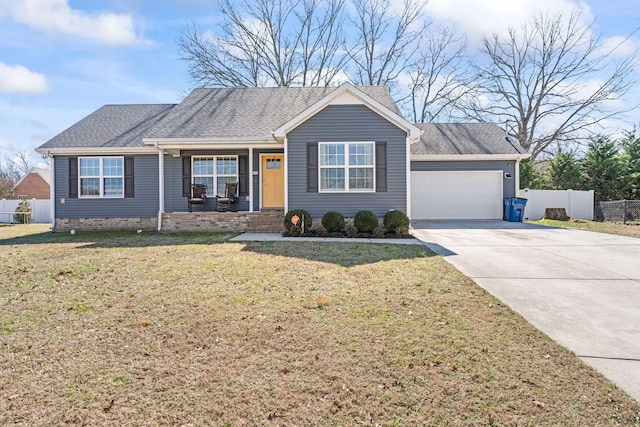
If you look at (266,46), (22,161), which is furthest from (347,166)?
(22,161)

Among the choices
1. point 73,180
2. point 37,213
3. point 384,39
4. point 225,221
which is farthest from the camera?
point 384,39

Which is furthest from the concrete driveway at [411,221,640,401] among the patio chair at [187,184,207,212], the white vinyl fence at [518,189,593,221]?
the patio chair at [187,184,207,212]

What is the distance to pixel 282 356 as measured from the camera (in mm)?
2863

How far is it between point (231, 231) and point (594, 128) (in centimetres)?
2638

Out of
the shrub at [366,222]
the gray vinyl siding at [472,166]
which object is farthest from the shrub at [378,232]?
the gray vinyl siding at [472,166]

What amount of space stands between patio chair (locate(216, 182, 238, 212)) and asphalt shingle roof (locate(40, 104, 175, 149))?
3.62m

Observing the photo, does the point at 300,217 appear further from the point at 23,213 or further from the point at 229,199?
the point at 23,213

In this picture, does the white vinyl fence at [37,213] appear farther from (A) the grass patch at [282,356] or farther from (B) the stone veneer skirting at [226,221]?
(A) the grass patch at [282,356]

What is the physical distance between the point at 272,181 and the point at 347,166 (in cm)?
319

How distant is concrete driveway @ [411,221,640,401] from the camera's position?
9.87 ft

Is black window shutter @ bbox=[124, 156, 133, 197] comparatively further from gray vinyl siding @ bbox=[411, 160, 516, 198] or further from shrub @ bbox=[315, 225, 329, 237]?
gray vinyl siding @ bbox=[411, 160, 516, 198]

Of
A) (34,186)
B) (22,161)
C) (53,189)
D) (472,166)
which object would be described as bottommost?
(53,189)

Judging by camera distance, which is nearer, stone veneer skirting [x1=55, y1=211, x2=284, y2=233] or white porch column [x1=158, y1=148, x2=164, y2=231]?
stone veneer skirting [x1=55, y1=211, x2=284, y2=233]

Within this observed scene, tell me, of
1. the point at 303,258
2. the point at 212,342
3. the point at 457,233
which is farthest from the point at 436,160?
the point at 212,342
